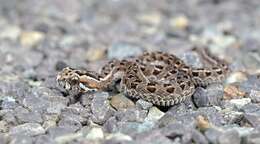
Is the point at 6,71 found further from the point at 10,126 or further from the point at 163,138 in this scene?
the point at 163,138

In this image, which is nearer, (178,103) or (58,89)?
(178,103)

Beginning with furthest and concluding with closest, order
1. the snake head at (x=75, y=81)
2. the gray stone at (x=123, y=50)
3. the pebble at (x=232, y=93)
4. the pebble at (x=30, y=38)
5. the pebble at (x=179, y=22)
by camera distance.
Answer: the pebble at (x=179, y=22), the pebble at (x=30, y=38), the gray stone at (x=123, y=50), the pebble at (x=232, y=93), the snake head at (x=75, y=81)

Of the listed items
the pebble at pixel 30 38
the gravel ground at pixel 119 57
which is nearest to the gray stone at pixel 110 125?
the gravel ground at pixel 119 57

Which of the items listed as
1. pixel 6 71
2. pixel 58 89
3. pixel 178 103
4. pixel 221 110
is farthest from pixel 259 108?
pixel 6 71

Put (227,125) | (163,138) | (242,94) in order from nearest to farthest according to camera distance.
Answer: (163,138), (227,125), (242,94)

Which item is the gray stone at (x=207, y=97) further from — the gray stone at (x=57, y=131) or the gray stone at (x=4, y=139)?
the gray stone at (x=4, y=139)

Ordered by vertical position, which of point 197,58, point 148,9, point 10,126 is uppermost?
point 148,9

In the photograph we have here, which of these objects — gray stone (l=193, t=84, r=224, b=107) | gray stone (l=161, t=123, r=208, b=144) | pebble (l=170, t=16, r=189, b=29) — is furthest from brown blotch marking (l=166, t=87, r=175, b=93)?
pebble (l=170, t=16, r=189, b=29)

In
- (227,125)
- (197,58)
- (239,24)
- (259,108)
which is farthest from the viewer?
(239,24)
